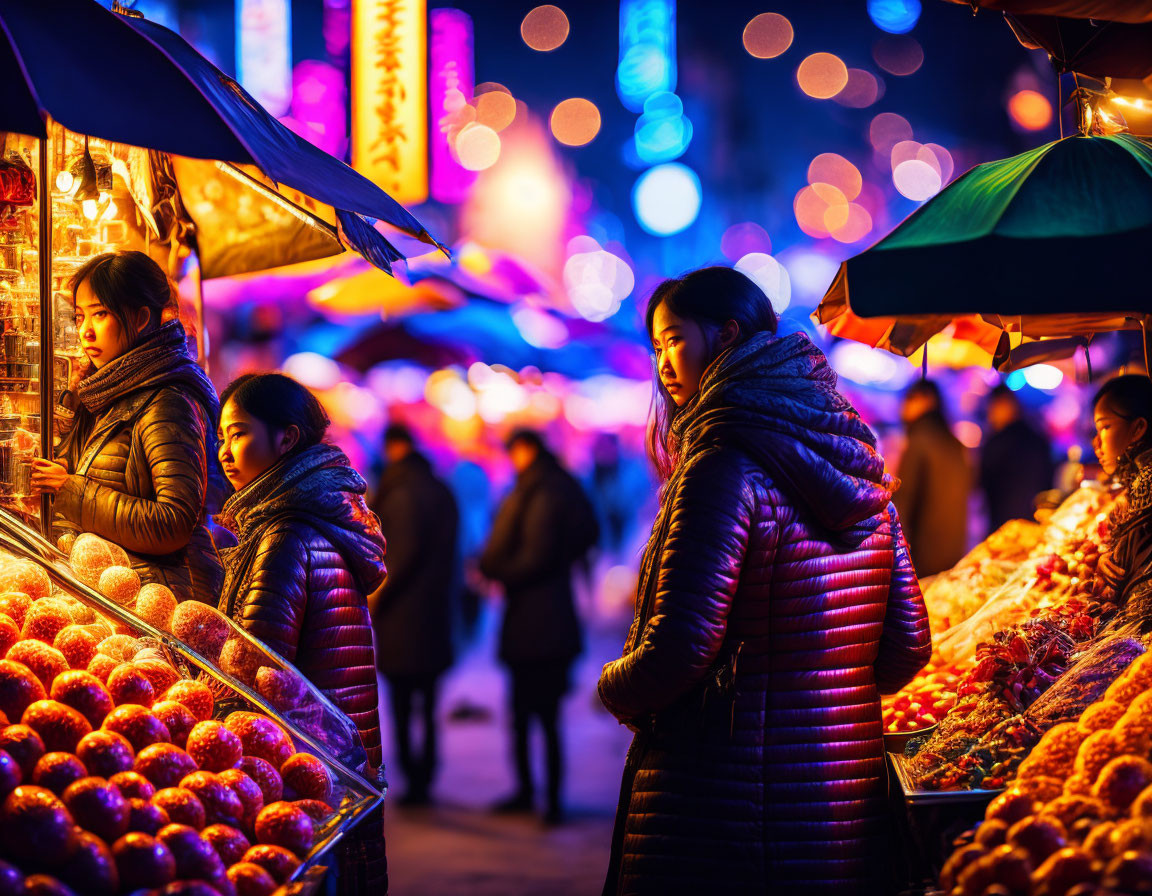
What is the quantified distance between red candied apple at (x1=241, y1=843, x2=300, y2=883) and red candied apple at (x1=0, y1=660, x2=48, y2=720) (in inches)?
22.2

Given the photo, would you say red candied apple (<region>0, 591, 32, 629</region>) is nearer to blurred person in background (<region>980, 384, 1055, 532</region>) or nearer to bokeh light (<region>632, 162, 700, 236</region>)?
blurred person in background (<region>980, 384, 1055, 532</region>)

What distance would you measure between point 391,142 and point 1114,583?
20.4 feet

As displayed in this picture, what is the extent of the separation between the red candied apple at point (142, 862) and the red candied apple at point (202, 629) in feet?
2.18

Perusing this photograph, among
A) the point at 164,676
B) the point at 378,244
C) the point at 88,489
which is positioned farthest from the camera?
the point at 378,244

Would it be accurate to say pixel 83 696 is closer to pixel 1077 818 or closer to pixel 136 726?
pixel 136 726

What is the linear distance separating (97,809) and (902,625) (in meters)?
1.95

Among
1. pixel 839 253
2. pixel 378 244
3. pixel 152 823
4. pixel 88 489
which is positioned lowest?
pixel 152 823

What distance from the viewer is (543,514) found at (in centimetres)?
666

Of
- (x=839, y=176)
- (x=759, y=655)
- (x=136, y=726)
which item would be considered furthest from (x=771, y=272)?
(x=136, y=726)

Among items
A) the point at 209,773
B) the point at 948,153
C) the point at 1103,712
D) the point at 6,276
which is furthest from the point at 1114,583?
the point at 948,153

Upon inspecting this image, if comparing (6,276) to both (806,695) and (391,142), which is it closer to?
(806,695)

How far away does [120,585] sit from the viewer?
2.81m

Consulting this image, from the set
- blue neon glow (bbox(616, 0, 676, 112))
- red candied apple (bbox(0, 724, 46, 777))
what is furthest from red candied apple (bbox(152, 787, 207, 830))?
blue neon glow (bbox(616, 0, 676, 112))

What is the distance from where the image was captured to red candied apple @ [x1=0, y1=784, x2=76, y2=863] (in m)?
1.88
